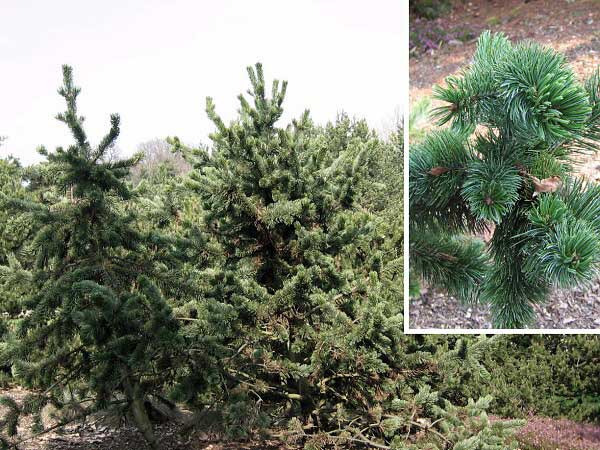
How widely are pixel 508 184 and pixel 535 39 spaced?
766 mm

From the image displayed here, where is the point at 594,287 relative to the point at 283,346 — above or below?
above

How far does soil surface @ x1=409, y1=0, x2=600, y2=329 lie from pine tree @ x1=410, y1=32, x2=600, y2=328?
0.09 metres

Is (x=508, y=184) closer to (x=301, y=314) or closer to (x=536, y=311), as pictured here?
(x=536, y=311)

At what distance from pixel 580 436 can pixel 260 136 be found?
5502mm

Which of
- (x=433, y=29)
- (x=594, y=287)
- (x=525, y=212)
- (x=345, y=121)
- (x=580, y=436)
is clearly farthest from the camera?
(x=345, y=121)

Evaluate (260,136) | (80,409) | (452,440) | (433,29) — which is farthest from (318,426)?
(433,29)

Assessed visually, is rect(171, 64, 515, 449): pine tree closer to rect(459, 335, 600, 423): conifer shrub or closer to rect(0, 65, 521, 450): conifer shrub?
rect(0, 65, 521, 450): conifer shrub

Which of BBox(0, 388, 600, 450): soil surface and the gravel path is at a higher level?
the gravel path

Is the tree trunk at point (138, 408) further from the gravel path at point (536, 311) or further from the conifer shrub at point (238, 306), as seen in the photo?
the gravel path at point (536, 311)

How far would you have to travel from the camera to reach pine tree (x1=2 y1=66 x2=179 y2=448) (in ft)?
12.0

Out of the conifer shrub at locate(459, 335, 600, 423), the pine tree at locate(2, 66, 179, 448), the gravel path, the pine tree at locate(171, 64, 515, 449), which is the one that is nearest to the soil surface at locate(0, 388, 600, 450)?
the conifer shrub at locate(459, 335, 600, 423)

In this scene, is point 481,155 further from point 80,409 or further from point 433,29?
point 80,409

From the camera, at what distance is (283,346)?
5250mm

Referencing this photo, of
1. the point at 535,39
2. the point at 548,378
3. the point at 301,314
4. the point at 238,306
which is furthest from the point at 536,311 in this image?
the point at 548,378
